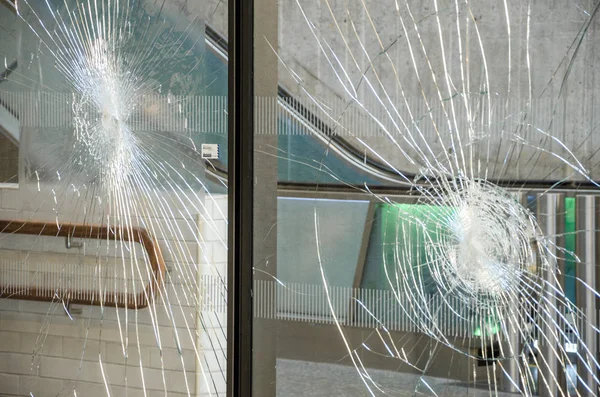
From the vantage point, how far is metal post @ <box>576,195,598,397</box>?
2.02m

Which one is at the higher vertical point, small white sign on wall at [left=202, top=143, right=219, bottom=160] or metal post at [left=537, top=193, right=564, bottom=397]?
small white sign on wall at [left=202, top=143, right=219, bottom=160]

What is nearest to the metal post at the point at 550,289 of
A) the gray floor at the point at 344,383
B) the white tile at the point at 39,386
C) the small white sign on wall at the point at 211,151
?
the gray floor at the point at 344,383

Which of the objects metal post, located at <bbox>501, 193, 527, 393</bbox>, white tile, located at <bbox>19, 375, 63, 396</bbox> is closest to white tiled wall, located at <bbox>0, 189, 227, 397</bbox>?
white tile, located at <bbox>19, 375, 63, 396</bbox>

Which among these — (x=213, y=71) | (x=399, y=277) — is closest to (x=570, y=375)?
(x=399, y=277)

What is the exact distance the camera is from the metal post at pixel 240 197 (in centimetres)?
235

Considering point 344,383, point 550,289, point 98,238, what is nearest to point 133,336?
point 98,238

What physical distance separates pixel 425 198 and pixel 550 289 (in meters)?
Result: 0.44

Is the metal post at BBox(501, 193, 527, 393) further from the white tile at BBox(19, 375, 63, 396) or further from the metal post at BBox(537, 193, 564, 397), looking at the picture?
the white tile at BBox(19, 375, 63, 396)

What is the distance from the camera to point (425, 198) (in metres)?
2.14

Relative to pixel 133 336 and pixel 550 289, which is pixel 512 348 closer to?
pixel 550 289

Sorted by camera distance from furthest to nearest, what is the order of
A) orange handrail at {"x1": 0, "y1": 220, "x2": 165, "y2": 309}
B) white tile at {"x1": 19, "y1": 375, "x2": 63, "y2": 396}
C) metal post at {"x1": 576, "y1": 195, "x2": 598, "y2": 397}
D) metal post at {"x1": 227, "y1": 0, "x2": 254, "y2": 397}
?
1. white tile at {"x1": 19, "y1": 375, "x2": 63, "y2": 396}
2. orange handrail at {"x1": 0, "y1": 220, "x2": 165, "y2": 309}
3. metal post at {"x1": 227, "y1": 0, "x2": 254, "y2": 397}
4. metal post at {"x1": 576, "y1": 195, "x2": 598, "y2": 397}

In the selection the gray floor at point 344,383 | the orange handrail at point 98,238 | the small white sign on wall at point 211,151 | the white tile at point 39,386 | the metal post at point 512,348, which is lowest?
the white tile at point 39,386

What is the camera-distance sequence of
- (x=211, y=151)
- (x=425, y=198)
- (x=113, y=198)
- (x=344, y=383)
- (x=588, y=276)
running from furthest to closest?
(x=113, y=198) → (x=211, y=151) → (x=344, y=383) → (x=425, y=198) → (x=588, y=276)

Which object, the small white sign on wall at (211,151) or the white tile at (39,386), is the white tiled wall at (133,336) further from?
the small white sign on wall at (211,151)
